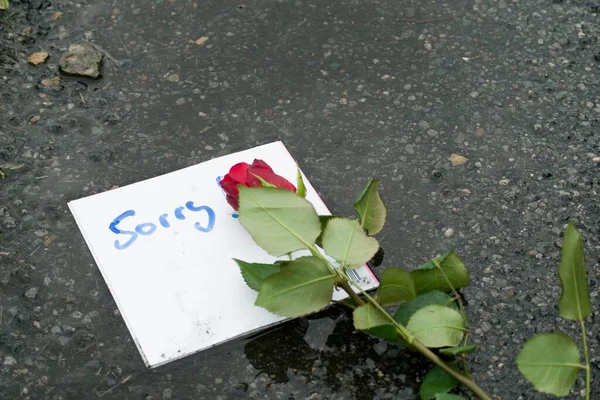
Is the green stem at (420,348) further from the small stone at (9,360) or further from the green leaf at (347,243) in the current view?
the small stone at (9,360)

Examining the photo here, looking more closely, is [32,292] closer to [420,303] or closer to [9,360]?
[9,360]

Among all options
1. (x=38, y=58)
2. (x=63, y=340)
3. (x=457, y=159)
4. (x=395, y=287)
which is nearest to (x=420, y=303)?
(x=395, y=287)

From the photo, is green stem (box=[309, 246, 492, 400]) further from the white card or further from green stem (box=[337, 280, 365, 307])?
the white card

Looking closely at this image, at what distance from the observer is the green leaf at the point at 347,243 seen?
1.21 metres

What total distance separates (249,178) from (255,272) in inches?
6.5

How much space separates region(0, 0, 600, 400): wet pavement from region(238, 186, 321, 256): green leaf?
204 mm

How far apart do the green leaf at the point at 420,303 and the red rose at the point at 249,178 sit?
28 cm

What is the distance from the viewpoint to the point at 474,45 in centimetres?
184

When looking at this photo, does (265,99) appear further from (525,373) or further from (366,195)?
(525,373)

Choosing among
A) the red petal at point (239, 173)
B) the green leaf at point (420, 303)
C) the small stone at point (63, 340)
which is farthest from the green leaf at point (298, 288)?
the small stone at point (63, 340)

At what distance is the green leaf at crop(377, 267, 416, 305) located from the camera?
122cm

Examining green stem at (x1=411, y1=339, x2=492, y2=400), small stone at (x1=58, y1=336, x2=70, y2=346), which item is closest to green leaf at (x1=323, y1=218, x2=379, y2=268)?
green stem at (x1=411, y1=339, x2=492, y2=400)

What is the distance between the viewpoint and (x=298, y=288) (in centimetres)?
119

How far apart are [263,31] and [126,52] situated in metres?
0.30
